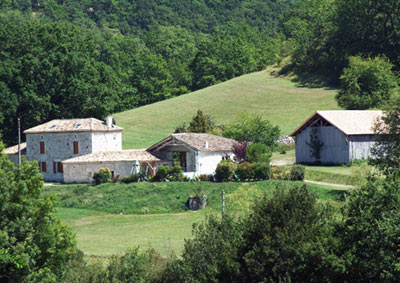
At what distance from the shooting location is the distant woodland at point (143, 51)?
7250 cm

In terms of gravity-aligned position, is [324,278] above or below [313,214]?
below

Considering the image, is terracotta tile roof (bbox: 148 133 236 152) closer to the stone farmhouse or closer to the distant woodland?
the stone farmhouse

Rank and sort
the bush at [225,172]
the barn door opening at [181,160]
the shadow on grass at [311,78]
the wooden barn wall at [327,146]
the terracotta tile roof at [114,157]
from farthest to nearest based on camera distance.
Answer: the shadow on grass at [311,78] < the barn door opening at [181,160] < the terracotta tile roof at [114,157] < the wooden barn wall at [327,146] < the bush at [225,172]

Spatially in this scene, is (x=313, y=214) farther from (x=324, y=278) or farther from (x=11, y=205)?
(x=11, y=205)

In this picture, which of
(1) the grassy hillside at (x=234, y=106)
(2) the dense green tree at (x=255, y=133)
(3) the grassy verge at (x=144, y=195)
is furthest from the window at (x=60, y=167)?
(1) the grassy hillside at (x=234, y=106)

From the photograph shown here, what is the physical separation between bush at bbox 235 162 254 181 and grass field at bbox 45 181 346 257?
5.41 feet

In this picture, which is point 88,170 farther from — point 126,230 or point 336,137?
point 336,137

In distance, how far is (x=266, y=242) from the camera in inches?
956

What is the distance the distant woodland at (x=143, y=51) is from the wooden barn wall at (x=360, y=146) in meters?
26.9

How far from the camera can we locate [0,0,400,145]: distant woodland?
72.5m

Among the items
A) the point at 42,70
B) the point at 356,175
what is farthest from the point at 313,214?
the point at 42,70

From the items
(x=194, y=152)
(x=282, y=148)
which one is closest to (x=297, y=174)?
(x=194, y=152)

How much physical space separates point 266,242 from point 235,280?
1528 millimetres

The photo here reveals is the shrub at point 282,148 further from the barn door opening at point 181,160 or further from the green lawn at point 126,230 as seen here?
the green lawn at point 126,230
